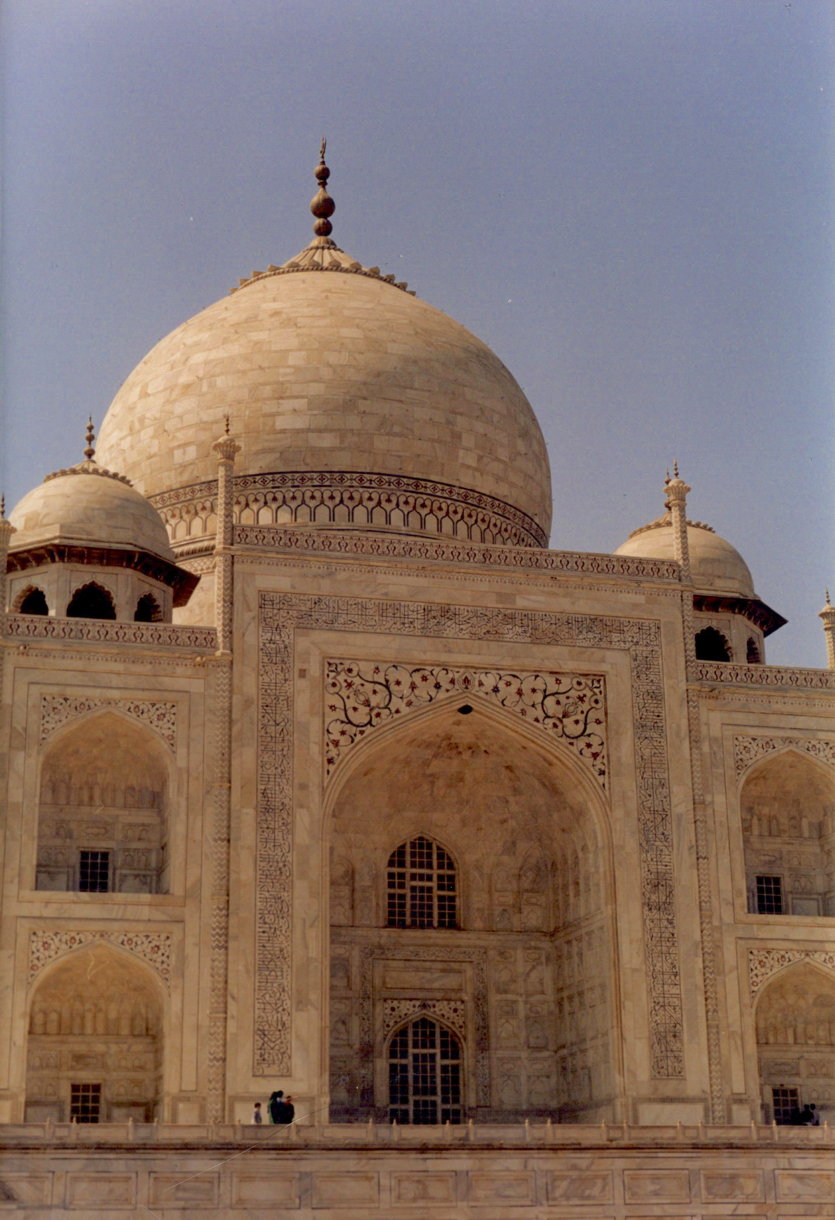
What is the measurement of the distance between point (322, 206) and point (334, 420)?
4.38m

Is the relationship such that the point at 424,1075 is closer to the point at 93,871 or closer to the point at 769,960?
the point at 769,960

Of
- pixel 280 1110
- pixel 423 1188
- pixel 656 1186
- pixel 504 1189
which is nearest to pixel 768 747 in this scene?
pixel 656 1186

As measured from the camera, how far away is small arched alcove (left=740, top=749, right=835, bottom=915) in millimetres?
19969

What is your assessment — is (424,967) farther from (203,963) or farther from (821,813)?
(821,813)

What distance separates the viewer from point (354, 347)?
22.6m

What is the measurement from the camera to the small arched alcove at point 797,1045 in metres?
19.3

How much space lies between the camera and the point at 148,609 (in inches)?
792

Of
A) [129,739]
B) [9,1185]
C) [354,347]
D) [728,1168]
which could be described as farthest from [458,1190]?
[354,347]

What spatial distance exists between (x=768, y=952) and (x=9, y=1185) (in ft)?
24.6

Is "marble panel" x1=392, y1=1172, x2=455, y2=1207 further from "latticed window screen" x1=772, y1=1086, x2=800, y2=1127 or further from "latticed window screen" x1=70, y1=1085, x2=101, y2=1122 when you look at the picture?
"latticed window screen" x1=772, y1=1086, x2=800, y2=1127

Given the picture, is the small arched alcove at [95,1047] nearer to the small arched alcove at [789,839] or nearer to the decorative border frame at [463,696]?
the decorative border frame at [463,696]

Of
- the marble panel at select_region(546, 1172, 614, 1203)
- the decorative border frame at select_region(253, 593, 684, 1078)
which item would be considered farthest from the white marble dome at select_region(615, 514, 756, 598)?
the marble panel at select_region(546, 1172, 614, 1203)

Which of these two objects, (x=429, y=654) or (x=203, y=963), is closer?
(x=203, y=963)

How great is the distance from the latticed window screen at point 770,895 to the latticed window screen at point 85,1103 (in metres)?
6.72
